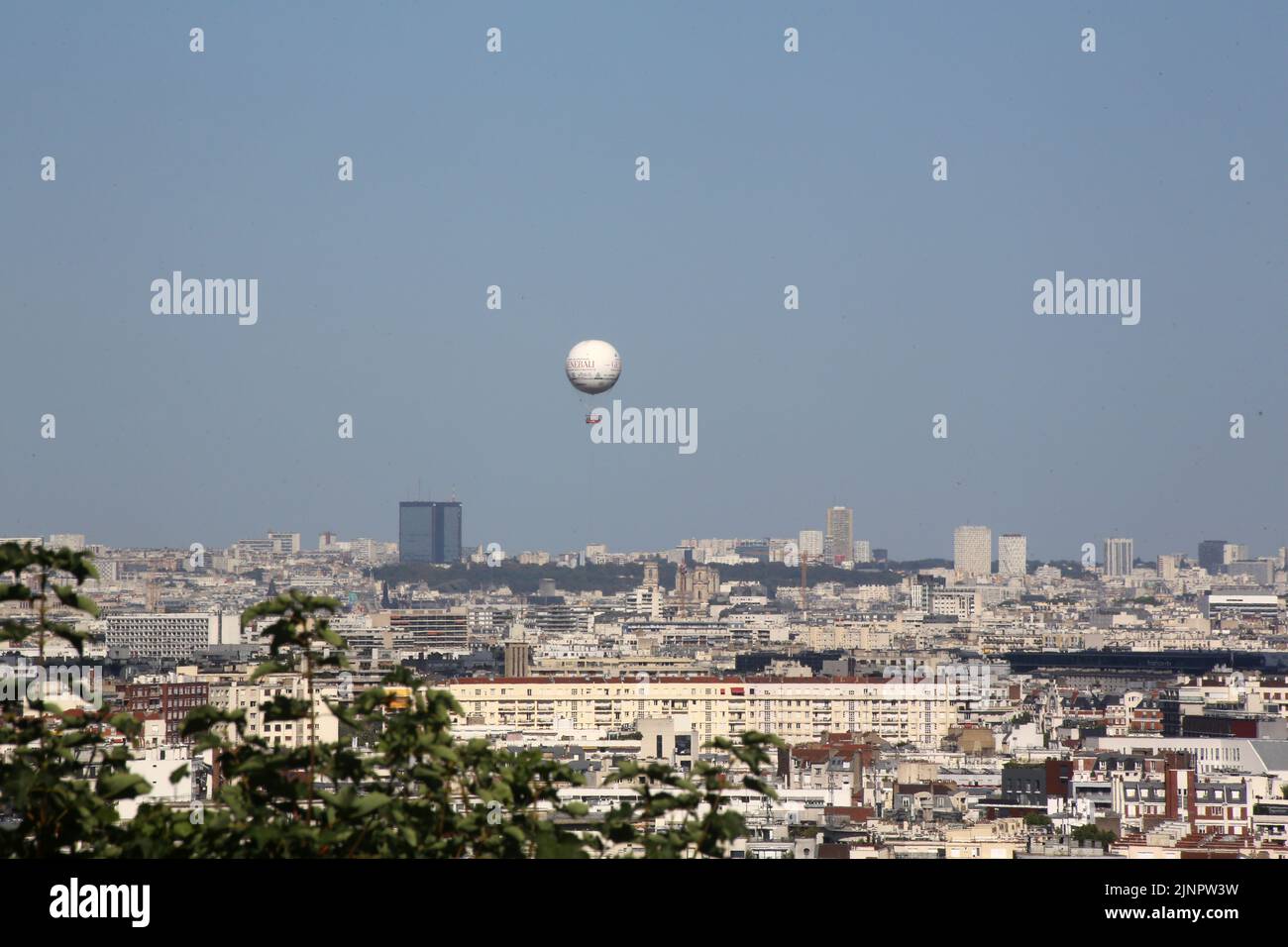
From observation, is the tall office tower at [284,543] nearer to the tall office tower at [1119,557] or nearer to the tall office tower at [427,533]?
the tall office tower at [427,533]

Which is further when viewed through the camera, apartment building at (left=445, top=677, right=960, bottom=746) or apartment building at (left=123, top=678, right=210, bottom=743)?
apartment building at (left=445, top=677, right=960, bottom=746)

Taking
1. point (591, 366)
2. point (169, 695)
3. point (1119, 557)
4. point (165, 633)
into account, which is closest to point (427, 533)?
point (1119, 557)

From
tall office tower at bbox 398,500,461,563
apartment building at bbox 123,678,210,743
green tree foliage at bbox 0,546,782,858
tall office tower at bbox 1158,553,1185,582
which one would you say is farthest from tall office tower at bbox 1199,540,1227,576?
green tree foliage at bbox 0,546,782,858

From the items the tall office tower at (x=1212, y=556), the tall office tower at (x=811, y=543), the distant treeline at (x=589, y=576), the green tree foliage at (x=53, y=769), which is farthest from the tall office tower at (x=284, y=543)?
the green tree foliage at (x=53, y=769)

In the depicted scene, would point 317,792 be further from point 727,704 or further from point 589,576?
point 589,576

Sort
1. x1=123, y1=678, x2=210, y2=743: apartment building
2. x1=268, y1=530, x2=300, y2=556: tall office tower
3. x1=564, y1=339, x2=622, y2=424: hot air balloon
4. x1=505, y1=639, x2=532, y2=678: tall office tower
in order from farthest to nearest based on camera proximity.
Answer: x1=268, y1=530, x2=300, y2=556: tall office tower, x1=505, y1=639, x2=532, y2=678: tall office tower, x1=564, y1=339, x2=622, y2=424: hot air balloon, x1=123, y1=678, x2=210, y2=743: apartment building

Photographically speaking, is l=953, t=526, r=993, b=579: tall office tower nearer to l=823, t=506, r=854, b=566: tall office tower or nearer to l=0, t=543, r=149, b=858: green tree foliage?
l=823, t=506, r=854, b=566: tall office tower
